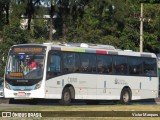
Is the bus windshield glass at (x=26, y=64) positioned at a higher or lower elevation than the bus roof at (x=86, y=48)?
lower

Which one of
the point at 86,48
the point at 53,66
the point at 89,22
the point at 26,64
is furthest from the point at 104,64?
the point at 89,22

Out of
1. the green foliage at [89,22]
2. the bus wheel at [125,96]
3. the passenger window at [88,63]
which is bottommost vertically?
the bus wheel at [125,96]

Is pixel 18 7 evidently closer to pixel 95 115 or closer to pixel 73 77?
pixel 73 77

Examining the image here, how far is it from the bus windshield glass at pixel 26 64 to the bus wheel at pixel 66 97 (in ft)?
5.85

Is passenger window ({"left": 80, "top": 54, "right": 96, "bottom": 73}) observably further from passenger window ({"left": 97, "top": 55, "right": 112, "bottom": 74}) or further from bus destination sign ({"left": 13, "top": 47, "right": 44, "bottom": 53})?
bus destination sign ({"left": 13, "top": 47, "right": 44, "bottom": 53})

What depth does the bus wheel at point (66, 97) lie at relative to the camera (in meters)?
30.8

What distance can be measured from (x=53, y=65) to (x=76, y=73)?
174 cm

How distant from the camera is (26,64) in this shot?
2998cm

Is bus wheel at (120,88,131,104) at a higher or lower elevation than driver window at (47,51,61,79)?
lower

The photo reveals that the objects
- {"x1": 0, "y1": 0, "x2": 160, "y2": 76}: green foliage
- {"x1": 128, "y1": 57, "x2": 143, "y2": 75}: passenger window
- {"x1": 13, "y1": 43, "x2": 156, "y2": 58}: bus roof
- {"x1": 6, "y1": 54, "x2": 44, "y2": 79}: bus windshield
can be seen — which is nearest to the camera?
{"x1": 6, "y1": 54, "x2": 44, "y2": 79}: bus windshield

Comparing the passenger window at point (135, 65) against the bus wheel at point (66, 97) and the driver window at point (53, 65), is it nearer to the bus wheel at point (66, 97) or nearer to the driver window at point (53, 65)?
the bus wheel at point (66, 97)

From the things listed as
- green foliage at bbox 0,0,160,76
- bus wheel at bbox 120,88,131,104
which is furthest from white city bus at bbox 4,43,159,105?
green foliage at bbox 0,0,160,76

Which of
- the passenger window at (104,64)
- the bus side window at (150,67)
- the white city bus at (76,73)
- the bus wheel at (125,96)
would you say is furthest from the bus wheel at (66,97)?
the bus side window at (150,67)

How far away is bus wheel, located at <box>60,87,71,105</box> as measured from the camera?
101ft
